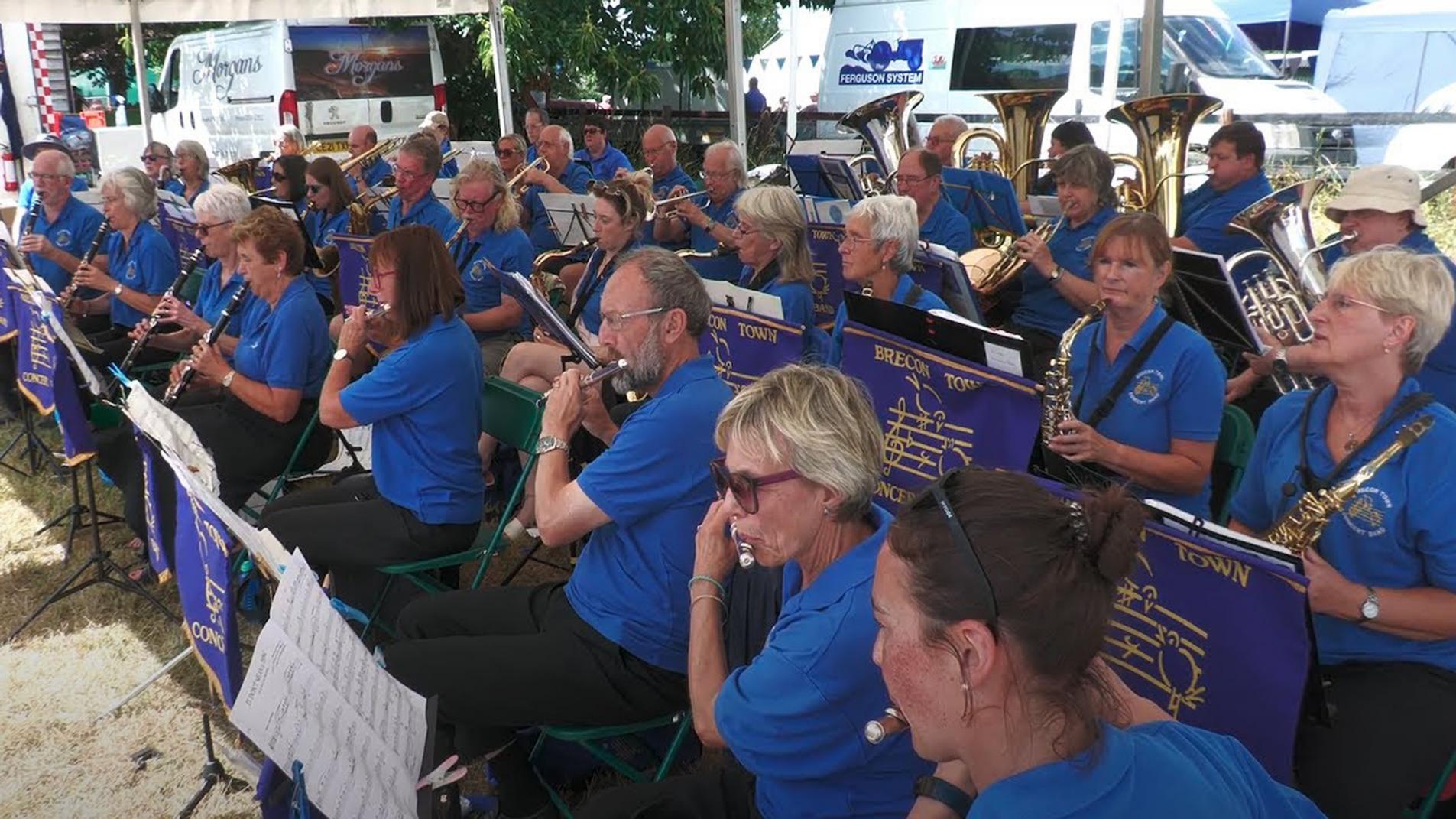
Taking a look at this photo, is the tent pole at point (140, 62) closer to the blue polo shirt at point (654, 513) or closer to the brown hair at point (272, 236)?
the brown hair at point (272, 236)

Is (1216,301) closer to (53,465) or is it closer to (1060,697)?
(1060,697)

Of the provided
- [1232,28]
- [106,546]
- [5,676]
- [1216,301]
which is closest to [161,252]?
[106,546]

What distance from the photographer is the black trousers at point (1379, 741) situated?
85.0 inches

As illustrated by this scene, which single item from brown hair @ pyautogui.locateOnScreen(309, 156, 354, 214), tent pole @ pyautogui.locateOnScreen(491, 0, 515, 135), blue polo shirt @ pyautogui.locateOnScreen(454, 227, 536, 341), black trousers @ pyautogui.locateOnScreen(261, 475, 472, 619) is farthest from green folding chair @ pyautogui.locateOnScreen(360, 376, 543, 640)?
tent pole @ pyautogui.locateOnScreen(491, 0, 515, 135)

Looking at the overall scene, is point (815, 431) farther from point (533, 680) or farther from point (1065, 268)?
point (1065, 268)

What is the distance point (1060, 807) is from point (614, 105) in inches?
657

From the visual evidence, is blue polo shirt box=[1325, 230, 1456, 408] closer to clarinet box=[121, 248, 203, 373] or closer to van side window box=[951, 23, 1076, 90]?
clarinet box=[121, 248, 203, 373]

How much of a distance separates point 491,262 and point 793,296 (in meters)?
1.74

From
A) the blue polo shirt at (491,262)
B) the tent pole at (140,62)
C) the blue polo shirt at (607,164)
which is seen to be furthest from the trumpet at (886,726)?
the tent pole at (140,62)

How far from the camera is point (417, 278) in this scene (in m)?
3.61

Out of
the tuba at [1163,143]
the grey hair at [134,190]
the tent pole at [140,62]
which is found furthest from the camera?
the tent pole at [140,62]

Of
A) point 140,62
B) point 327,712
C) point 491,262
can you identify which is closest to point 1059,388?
point 327,712

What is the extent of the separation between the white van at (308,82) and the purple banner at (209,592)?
11424 millimetres

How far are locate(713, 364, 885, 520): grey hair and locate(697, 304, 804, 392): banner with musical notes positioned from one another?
1.93 meters
